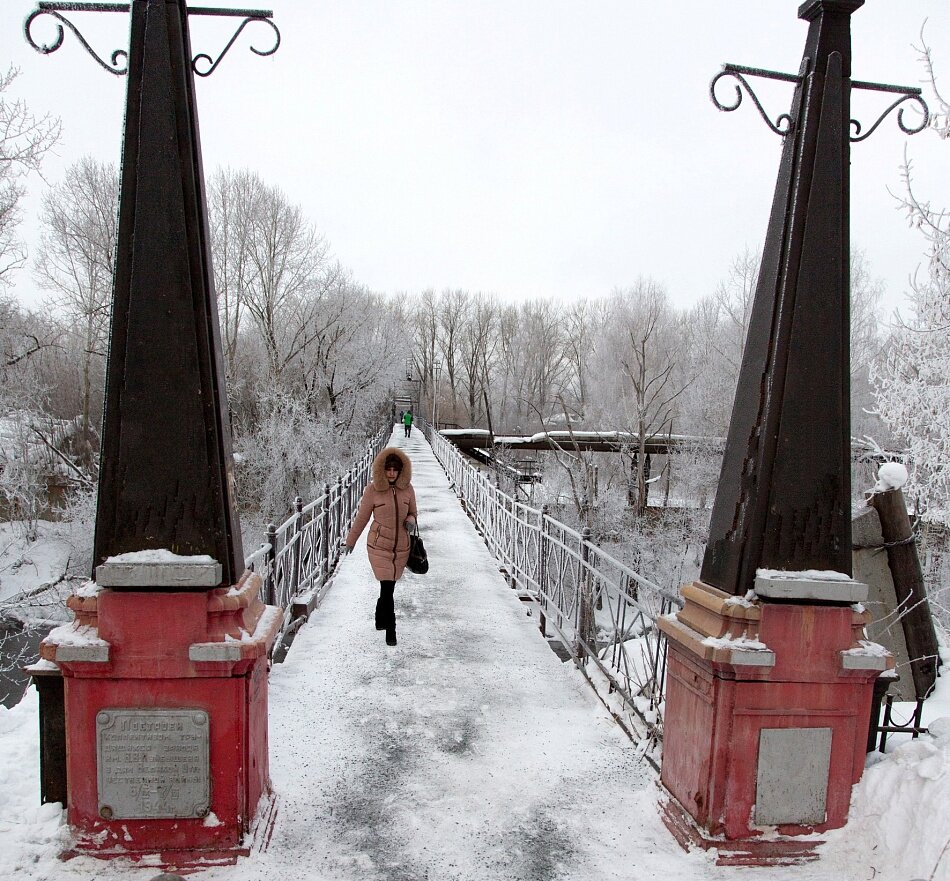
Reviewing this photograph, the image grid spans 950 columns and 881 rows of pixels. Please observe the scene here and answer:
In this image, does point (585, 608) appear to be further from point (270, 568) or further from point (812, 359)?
point (812, 359)

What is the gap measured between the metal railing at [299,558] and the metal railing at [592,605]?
7.93 feet

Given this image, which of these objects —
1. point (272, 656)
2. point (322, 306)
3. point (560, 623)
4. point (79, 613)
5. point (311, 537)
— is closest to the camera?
point (79, 613)

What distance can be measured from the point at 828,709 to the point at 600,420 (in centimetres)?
3346

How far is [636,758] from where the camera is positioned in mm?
4047

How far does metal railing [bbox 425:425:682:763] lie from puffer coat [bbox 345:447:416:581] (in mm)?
1544

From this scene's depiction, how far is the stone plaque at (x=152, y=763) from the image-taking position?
2.90m

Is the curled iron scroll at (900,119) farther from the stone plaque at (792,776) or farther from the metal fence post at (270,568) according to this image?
the metal fence post at (270,568)

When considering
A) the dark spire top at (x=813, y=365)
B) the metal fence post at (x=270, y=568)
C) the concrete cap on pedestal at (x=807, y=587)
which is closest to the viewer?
the concrete cap on pedestal at (x=807, y=587)

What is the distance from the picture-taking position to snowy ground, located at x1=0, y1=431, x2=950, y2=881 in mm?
2918

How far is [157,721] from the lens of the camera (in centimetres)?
291

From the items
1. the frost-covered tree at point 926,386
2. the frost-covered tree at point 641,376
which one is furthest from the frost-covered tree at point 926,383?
the frost-covered tree at point 641,376

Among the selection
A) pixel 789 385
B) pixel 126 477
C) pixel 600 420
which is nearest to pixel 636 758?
pixel 789 385

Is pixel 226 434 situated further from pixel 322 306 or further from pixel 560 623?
pixel 322 306

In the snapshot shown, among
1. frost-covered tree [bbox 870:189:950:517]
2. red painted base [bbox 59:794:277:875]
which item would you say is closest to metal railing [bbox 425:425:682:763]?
red painted base [bbox 59:794:277:875]
